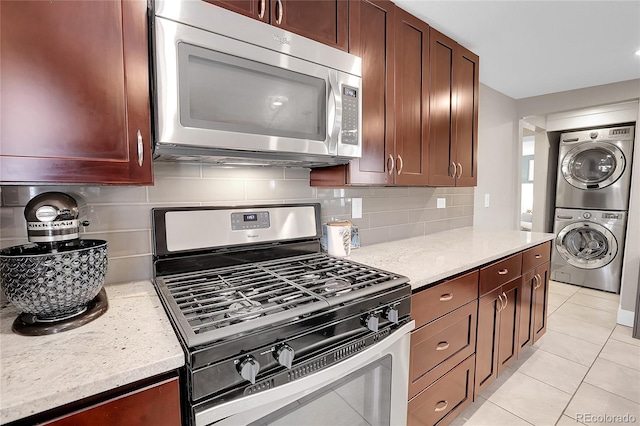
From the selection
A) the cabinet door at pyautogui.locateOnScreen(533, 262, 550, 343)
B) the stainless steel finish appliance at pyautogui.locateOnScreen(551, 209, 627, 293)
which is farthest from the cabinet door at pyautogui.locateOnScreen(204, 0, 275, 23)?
the stainless steel finish appliance at pyautogui.locateOnScreen(551, 209, 627, 293)

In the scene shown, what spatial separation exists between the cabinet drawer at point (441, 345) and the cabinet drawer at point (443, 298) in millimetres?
34

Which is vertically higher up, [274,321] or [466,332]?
[274,321]

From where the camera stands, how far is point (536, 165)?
4188 millimetres

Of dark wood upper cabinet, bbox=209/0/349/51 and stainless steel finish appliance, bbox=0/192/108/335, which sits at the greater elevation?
dark wood upper cabinet, bbox=209/0/349/51

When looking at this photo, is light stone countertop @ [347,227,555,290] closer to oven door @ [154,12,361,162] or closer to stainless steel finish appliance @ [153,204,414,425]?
stainless steel finish appliance @ [153,204,414,425]

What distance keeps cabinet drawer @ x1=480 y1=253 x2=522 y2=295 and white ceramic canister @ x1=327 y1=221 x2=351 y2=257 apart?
738 mm

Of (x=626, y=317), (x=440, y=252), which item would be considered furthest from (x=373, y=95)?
(x=626, y=317)

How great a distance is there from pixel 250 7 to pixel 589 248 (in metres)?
4.60

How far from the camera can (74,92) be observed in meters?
0.79

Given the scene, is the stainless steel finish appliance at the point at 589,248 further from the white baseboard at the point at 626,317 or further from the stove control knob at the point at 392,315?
the stove control knob at the point at 392,315

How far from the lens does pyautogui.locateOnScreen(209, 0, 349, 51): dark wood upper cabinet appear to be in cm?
107

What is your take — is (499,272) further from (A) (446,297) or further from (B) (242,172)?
(B) (242,172)

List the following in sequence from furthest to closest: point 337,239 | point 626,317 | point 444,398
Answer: point 626,317, point 337,239, point 444,398

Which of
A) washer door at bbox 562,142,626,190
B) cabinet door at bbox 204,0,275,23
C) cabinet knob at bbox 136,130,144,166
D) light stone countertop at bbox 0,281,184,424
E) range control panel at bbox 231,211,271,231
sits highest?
cabinet door at bbox 204,0,275,23
